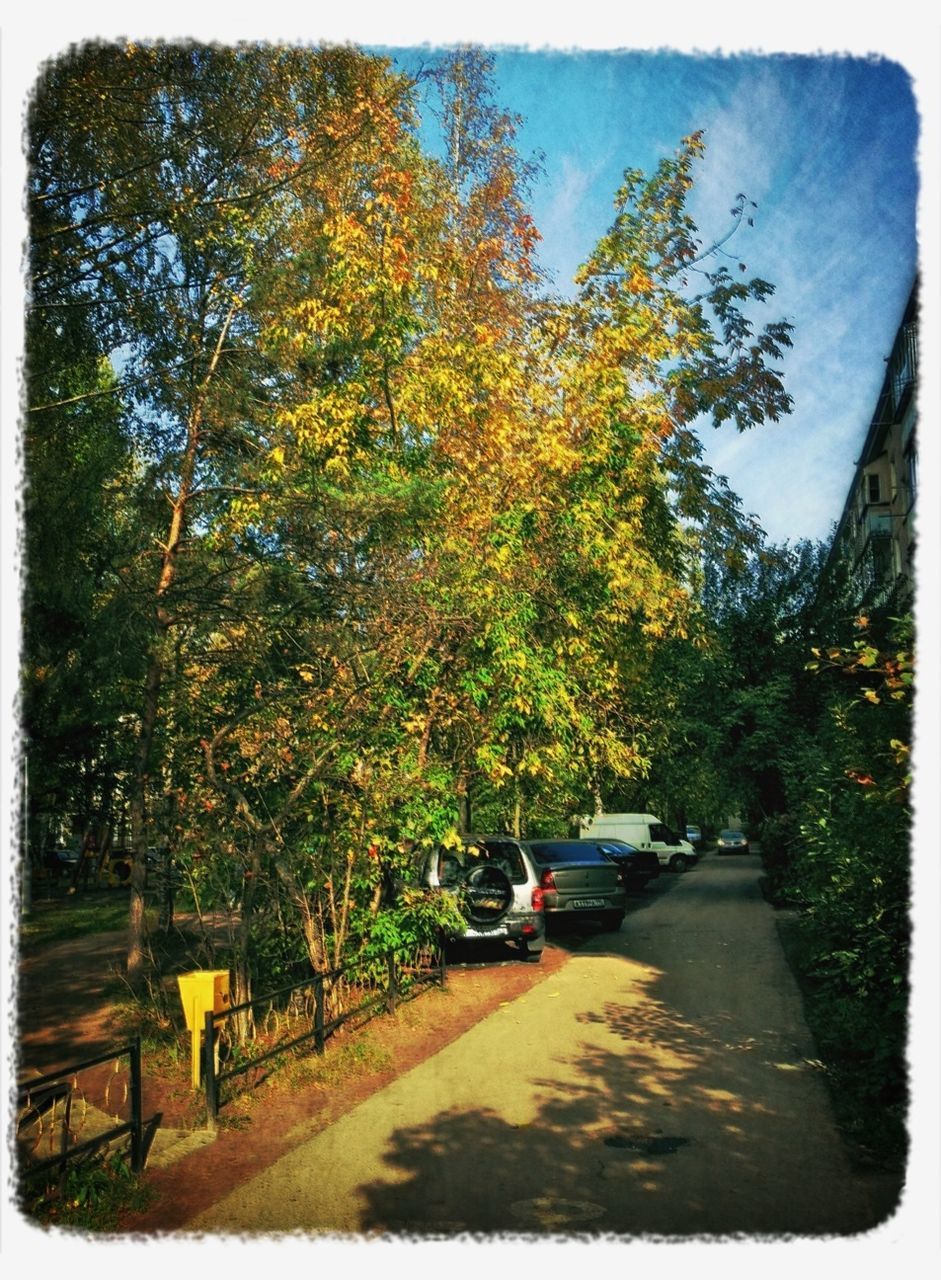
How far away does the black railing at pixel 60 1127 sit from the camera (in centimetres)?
516

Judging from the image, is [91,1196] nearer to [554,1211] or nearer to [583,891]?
[554,1211]

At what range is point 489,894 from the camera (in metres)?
14.9

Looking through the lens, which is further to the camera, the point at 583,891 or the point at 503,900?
the point at 583,891

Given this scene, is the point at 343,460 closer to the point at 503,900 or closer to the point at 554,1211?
the point at 503,900

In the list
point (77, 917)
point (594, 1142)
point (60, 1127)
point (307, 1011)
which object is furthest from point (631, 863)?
point (60, 1127)

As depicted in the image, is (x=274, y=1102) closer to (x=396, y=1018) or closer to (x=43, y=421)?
(x=396, y=1018)

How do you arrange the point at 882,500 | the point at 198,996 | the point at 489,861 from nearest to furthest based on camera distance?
the point at 198,996
the point at 489,861
the point at 882,500

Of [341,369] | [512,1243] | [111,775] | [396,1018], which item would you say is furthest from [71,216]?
[396,1018]

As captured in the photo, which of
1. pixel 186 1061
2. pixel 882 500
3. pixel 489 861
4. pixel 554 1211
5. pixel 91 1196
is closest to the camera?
pixel 554 1211

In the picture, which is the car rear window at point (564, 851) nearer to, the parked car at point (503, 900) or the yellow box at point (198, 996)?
the parked car at point (503, 900)

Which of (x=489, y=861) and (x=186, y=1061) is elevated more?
(x=489, y=861)

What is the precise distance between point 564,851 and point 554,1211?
52.3 ft

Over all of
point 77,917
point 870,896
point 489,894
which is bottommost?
point 77,917

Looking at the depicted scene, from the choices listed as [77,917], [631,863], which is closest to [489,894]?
[77,917]
